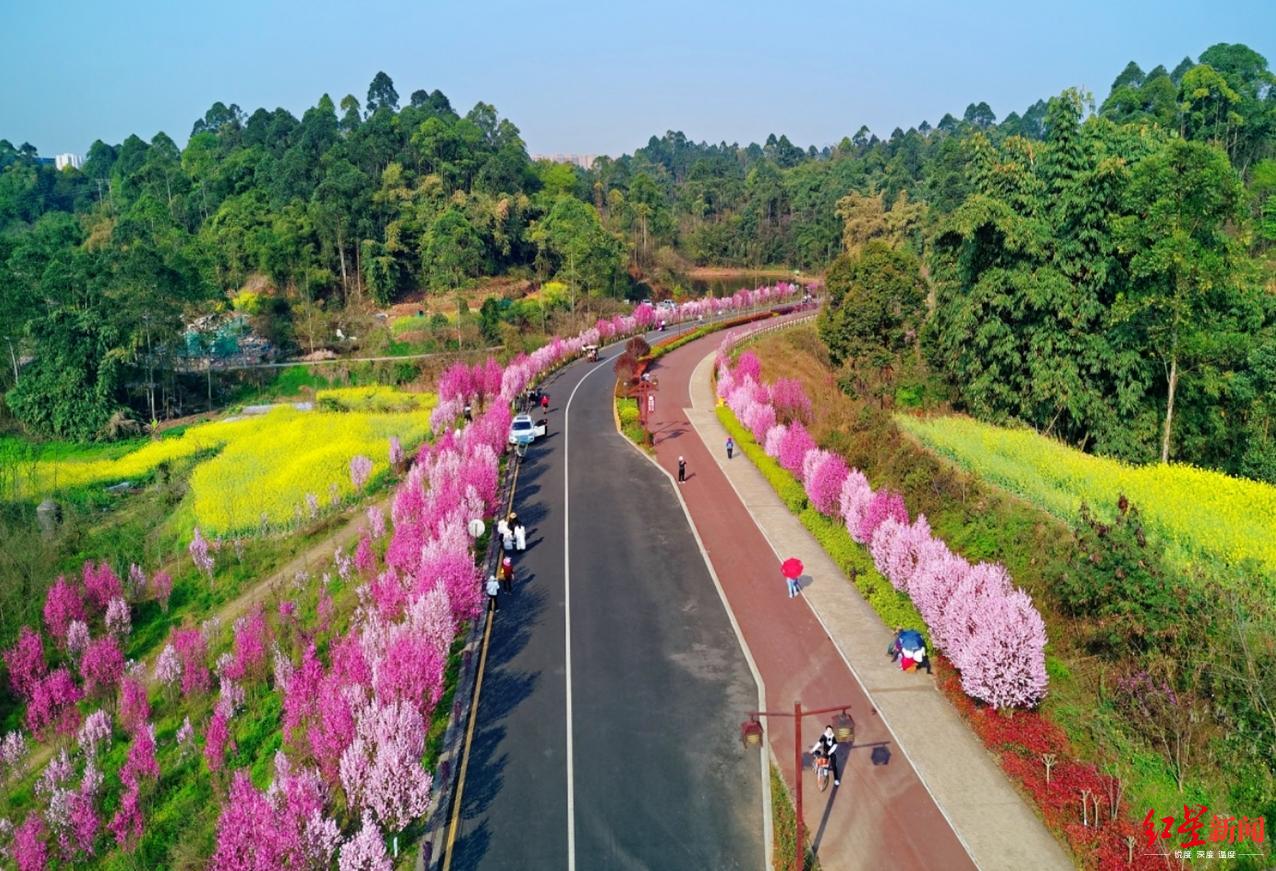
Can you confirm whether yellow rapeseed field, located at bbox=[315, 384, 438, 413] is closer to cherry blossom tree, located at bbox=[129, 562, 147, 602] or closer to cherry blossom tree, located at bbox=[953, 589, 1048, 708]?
cherry blossom tree, located at bbox=[129, 562, 147, 602]

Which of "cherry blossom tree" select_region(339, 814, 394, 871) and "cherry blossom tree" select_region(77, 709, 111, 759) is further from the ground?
"cherry blossom tree" select_region(339, 814, 394, 871)

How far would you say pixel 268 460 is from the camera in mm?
37031

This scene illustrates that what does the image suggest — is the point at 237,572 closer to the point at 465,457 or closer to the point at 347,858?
the point at 465,457

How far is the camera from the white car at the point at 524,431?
37719mm

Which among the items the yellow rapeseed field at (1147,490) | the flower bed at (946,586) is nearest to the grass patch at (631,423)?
the flower bed at (946,586)

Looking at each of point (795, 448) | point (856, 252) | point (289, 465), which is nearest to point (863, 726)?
point (795, 448)

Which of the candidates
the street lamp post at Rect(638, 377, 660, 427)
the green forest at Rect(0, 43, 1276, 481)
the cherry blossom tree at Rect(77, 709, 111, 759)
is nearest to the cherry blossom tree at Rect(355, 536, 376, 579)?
the cherry blossom tree at Rect(77, 709, 111, 759)

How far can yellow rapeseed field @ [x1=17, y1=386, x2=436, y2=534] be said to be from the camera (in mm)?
31469

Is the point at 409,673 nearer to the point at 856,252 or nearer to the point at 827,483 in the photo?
the point at 827,483

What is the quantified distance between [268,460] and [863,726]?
28.8 m

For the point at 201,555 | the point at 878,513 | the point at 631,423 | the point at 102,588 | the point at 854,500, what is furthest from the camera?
the point at 631,423

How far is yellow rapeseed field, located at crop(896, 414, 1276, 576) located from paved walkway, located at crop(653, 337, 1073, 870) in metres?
6.14

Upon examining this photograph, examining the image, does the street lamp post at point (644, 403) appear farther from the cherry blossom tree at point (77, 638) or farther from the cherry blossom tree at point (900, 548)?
the cherry blossom tree at point (77, 638)

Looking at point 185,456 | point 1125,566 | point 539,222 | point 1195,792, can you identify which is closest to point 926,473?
point 1125,566
